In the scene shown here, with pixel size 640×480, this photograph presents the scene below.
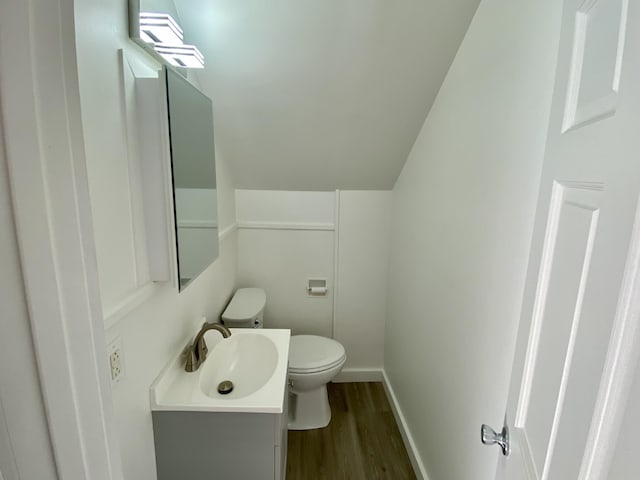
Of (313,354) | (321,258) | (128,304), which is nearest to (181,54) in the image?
(128,304)

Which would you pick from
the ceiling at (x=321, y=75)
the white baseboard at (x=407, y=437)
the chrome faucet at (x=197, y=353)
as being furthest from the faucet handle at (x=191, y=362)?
the white baseboard at (x=407, y=437)

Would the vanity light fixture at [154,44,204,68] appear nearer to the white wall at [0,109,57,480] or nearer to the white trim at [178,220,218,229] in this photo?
the white trim at [178,220,218,229]

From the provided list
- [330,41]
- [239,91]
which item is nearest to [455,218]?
[330,41]

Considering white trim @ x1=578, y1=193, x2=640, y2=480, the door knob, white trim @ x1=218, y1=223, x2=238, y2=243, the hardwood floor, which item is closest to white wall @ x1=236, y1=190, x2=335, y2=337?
white trim @ x1=218, y1=223, x2=238, y2=243

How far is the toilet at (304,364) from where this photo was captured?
196 cm

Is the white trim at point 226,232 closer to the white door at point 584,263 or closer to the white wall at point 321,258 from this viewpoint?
the white wall at point 321,258

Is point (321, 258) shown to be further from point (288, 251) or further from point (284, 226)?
point (284, 226)

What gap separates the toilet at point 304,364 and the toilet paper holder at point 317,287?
0.35m

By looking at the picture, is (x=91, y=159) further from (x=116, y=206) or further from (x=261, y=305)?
(x=261, y=305)

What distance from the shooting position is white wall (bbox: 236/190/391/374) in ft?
7.89

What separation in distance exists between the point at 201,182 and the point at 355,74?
890mm

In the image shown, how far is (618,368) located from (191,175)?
1.19m

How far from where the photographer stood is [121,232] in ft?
2.93

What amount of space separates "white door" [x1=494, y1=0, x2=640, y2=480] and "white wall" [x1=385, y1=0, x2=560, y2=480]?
0.87 feet
